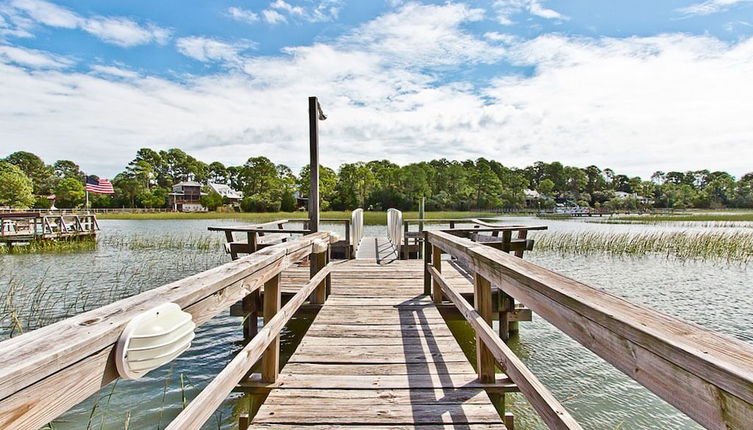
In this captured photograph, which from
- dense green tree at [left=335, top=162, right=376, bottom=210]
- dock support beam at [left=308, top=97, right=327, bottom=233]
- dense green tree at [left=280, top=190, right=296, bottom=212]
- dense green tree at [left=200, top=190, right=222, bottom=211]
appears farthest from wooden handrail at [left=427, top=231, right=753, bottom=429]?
dense green tree at [left=200, top=190, right=222, bottom=211]

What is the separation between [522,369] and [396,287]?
162 inches

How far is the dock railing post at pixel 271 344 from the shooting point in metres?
2.71

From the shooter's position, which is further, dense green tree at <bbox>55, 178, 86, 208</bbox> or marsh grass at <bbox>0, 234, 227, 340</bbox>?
dense green tree at <bbox>55, 178, 86, 208</bbox>

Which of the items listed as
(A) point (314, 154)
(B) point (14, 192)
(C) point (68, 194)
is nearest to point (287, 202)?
(B) point (14, 192)

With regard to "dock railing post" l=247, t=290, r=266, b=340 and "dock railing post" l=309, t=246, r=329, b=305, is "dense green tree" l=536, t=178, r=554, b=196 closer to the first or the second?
"dock railing post" l=309, t=246, r=329, b=305

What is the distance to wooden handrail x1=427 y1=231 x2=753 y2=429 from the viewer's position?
0.74 meters

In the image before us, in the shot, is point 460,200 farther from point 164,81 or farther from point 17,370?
point 17,370

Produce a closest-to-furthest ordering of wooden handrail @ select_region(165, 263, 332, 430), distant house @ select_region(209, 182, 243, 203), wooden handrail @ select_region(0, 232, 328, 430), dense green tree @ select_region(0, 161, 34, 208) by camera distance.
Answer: wooden handrail @ select_region(0, 232, 328, 430)
wooden handrail @ select_region(165, 263, 332, 430)
dense green tree @ select_region(0, 161, 34, 208)
distant house @ select_region(209, 182, 243, 203)

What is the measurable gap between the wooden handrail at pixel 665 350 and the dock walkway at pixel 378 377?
119 centimetres

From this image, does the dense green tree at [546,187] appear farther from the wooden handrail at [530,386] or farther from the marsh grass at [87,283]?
the wooden handrail at [530,386]

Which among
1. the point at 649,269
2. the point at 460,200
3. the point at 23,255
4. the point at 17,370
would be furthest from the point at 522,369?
the point at 460,200

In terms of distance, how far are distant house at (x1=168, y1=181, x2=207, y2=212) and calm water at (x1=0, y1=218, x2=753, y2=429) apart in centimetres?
5883

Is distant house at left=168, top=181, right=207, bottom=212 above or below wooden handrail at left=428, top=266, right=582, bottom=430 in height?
above

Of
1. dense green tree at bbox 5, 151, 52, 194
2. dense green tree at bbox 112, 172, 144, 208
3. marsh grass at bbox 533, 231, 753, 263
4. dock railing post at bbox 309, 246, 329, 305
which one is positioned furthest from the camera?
dense green tree at bbox 5, 151, 52, 194
